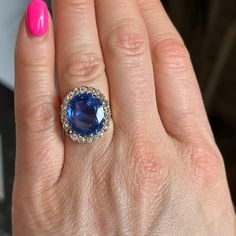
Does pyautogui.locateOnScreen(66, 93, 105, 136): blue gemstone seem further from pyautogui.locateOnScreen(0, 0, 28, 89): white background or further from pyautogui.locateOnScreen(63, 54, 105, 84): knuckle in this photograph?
pyautogui.locateOnScreen(0, 0, 28, 89): white background

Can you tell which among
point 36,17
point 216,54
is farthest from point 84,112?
point 216,54

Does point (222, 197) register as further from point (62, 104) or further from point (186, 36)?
point (186, 36)

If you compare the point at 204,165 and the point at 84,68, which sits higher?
the point at 84,68

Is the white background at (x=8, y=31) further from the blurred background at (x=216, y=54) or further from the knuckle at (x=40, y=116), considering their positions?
the blurred background at (x=216, y=54)

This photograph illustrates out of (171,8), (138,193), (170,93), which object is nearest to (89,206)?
(138,193)

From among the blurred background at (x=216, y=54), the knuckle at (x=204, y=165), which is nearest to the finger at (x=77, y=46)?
the knuckle at (x=204, y=165)

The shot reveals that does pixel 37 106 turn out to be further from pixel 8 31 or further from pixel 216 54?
pixel 216 54
